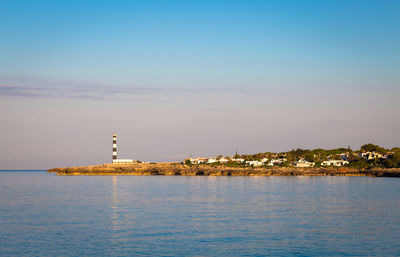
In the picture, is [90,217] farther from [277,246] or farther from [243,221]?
[277,246]

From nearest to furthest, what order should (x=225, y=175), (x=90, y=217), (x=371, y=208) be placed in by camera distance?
1. (x=90, y=217)
2. (x=371, y=208)
3. (x=225, y=175)

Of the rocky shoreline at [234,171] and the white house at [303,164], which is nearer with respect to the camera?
the rocky shoreline at [234,171]

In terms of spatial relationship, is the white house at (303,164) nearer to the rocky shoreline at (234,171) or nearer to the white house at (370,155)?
the rocky shoreline at (234,171)

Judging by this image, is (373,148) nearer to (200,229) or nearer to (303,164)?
(303,164)

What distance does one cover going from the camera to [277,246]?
27.8 metres

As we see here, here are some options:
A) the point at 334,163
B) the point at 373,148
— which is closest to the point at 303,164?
the point at 334,163

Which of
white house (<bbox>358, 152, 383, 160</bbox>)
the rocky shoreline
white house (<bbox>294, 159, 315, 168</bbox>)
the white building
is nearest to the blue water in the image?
the rocky shoreline

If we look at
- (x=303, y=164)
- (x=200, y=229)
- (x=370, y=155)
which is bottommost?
(x=200, y=229)

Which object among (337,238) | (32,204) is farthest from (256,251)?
(32,204)

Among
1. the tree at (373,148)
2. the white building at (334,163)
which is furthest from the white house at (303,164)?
the tree at (373,148)

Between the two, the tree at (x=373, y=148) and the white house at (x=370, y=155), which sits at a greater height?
the tree at (x=373, y=148)

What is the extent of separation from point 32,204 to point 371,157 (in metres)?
162

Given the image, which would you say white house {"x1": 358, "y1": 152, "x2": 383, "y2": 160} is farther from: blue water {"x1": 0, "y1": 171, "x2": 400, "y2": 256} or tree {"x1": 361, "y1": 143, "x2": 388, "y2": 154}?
blue water {"x1": 0, "y1": 171, "x2": 400, "y2": 256}

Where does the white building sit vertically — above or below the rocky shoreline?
above
